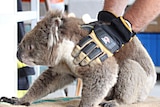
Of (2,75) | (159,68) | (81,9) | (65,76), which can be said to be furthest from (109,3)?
(159,68)

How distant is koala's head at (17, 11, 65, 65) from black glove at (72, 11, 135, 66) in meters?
0.06

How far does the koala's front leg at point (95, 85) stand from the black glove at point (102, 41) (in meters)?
0.03

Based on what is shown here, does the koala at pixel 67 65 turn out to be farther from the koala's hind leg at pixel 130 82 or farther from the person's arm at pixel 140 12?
the person's arm at pixel 140 12

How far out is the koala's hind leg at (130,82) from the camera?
1054mm

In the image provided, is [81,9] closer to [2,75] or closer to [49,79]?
[2,75]

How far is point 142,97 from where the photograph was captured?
3.71ft

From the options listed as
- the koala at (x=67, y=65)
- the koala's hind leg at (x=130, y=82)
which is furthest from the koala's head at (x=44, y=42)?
the koala's hind leg at (x=130, y=82)

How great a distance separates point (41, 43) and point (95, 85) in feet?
0.51

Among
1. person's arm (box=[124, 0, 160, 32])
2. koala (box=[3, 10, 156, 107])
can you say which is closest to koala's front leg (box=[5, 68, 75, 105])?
koala (box=[3, 10, 156, 107])

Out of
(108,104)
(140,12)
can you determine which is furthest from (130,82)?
(140,12)

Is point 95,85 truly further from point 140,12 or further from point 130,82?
point 140,12

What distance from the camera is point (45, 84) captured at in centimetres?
107

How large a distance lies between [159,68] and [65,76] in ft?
6.84

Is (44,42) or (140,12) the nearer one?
(44,42)
